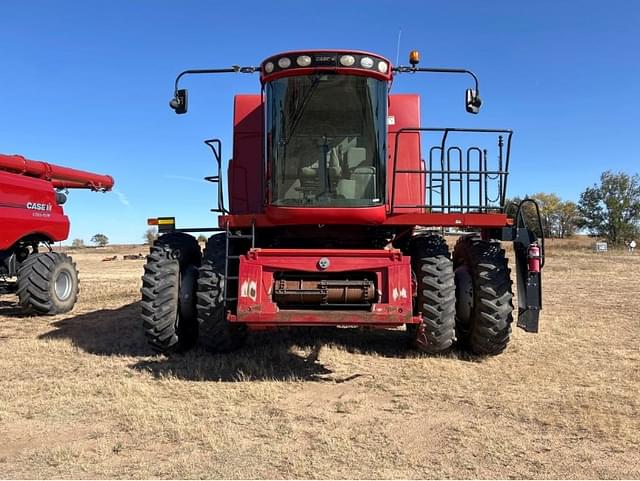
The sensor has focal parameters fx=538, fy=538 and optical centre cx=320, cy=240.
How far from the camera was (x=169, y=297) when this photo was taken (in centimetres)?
607

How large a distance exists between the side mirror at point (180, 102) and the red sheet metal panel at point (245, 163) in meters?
0.96

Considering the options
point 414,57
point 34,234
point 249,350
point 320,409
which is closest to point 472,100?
point 414,57

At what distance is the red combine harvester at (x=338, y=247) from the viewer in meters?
5.28

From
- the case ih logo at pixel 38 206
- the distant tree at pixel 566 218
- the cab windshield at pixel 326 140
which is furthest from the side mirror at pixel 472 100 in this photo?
the distant tree at pixel 566 218

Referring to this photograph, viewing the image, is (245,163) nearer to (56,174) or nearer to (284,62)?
(284,62)

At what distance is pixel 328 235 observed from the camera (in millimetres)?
6172

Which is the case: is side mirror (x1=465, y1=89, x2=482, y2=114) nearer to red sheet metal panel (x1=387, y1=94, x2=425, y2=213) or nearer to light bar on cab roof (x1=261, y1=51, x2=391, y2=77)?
red sheet metal panel (x1=387, y1=94, x2=425, y2=213)

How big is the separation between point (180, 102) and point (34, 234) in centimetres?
614

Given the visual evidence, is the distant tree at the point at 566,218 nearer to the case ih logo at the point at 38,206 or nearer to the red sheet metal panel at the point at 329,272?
the case ih logo at the point at 38,206

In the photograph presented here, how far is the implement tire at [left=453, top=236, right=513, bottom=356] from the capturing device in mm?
5797

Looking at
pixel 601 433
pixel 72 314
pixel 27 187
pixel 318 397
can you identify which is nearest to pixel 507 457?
pixel 601 433

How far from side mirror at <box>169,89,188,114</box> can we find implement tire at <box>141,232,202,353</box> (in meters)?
1.55

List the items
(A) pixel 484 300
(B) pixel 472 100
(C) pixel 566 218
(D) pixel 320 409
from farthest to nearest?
(C) pixel 566 218
(B) pixel 472 100
(A) pixel 484 300
(D) pixel 320 409

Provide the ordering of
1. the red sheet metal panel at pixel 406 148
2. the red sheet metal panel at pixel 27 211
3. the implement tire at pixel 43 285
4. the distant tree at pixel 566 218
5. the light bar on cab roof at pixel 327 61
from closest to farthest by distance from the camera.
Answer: the light bar on cab roof at pixel 327 61 < the red sheet metal panel at pixel 406 148 < the implement tire at pixel 43 285 < the red sheet metal panel at pixel 27 211 < the distant tree at pixel 566 218
